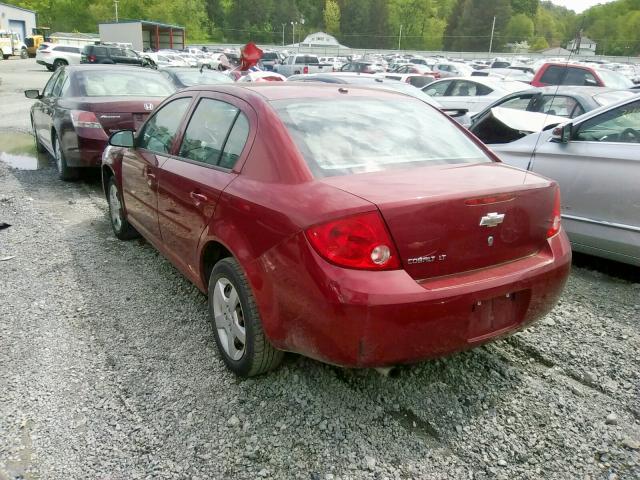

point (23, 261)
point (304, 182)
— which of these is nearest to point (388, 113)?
point (304, 182)

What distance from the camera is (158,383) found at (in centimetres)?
298

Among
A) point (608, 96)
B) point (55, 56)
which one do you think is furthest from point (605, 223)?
point (55, 56)

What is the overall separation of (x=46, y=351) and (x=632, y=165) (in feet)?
14.0

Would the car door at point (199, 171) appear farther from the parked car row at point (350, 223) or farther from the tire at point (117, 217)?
the tire at point (117, 217)

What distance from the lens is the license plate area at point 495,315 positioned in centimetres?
251

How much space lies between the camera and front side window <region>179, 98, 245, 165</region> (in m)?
3.26

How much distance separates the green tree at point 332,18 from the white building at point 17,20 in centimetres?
6465

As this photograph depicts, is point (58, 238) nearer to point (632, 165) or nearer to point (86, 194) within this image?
point (86, 194)

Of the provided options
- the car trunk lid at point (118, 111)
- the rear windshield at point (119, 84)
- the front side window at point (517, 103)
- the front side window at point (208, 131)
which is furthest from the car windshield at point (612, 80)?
the front side window at point (208, 131)

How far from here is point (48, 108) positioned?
25.9 ft

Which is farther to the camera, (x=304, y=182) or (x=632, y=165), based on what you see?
(x=632, y=165)

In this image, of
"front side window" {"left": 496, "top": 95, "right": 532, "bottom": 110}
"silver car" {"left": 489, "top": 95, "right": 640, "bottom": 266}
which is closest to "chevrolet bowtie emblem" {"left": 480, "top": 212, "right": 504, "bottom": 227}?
"silver car" {"left": 489, "top": 95, "right": 640, "bottom": 266}

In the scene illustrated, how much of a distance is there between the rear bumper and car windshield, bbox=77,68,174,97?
582 cm

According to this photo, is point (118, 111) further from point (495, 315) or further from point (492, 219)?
point (495, 315)
